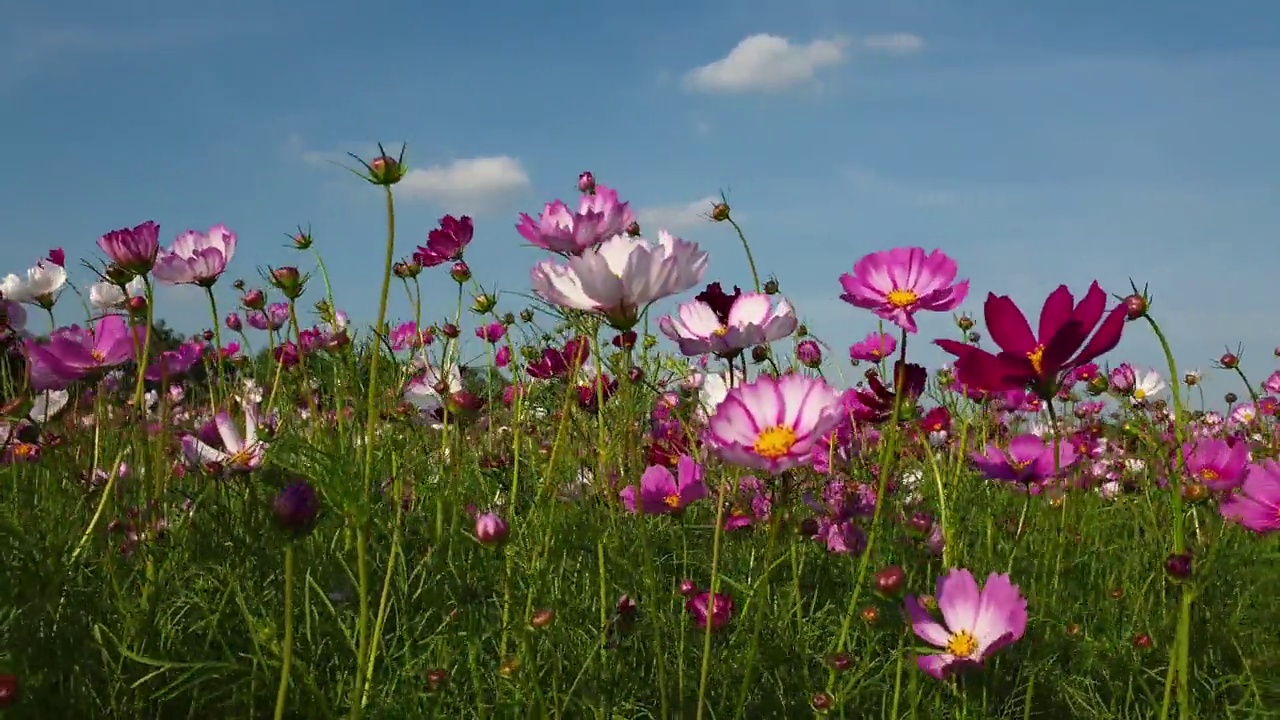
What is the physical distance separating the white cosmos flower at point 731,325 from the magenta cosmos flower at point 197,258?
845 mm

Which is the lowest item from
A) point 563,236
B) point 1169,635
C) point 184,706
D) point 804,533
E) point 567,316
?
point 184,706

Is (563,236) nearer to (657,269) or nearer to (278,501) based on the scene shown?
(657,269)

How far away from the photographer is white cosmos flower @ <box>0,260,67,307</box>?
2.49m

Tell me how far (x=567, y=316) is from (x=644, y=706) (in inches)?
21.7

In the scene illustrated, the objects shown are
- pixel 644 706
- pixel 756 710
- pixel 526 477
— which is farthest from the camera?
pixel 526 477

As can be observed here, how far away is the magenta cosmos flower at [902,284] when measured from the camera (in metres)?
1.14

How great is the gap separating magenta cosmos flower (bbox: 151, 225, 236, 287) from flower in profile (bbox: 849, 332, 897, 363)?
4.01 feet

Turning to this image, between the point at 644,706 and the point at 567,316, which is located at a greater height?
the point at 567,316

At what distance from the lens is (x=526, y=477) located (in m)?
2.19

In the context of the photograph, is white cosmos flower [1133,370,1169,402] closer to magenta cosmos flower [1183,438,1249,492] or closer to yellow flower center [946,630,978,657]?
magenta cosmos flower [1183,438,1249,492]

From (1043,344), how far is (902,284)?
16 cm

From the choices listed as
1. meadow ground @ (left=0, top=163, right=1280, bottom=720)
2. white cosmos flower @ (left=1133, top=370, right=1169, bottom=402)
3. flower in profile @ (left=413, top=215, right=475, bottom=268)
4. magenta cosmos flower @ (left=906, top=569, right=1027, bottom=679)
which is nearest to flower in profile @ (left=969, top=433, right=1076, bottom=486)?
meadow ground @ (left=0, top=163, right=1280, bottom=720)

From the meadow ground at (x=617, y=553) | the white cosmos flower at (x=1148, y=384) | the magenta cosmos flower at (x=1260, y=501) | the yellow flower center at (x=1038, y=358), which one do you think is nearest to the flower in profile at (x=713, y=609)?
the meadow ground at (x=617, y=553)

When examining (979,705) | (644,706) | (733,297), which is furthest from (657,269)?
(979,705)
